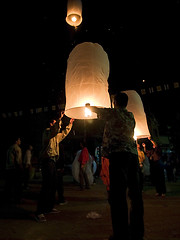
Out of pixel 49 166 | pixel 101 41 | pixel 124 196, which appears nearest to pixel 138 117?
pixel 49 166

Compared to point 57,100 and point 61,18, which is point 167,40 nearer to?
point 61,18

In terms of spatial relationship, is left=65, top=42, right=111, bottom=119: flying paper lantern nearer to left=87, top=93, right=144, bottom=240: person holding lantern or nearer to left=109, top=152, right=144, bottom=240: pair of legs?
left=87, top=93, right=144, bottom=240: person holding lantern

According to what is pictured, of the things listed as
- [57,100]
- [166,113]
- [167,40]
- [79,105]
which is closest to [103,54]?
[79,105]

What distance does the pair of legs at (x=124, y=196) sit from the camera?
84.7 inches

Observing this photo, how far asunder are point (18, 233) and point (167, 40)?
24.8 feet

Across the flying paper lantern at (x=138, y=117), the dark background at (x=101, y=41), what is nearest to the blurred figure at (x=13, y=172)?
the flying paper lantern at (x=138, y=117)

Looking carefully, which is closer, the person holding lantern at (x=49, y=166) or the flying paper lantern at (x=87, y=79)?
the flying paper lantern at (x=87, y=79)

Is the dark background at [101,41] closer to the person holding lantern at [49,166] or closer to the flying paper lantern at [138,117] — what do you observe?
the flying paper lantern at [138,117]

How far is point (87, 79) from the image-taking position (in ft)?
9.95

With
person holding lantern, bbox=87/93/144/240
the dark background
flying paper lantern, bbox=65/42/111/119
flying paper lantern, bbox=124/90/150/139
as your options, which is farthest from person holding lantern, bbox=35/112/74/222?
the dark background

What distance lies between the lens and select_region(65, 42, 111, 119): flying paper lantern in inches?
117

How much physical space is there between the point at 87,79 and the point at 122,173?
4.93ft

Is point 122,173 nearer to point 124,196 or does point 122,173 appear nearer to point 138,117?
point 124,196

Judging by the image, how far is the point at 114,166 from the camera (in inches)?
90.8
